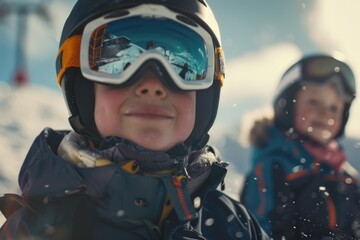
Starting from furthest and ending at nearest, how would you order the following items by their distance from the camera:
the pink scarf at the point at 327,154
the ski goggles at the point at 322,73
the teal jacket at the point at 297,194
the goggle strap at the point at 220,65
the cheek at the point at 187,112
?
1. the ski goggles at the point at 322,73
2. the pink scarf at the point at 327,154
3. the teal jacket at the point at 297,194
4. the goggle strap at the point at 220,65
5. the cheek at the point at 187,112

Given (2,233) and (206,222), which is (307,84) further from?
(2,233)

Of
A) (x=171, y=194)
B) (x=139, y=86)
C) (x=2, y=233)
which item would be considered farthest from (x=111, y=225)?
(x=139, y=86)

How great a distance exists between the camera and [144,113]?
1.98 meters

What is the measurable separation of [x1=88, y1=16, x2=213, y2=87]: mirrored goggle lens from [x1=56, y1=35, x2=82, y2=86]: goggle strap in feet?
0.48

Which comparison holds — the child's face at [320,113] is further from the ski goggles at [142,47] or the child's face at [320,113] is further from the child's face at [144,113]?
the child's face at [144,113]

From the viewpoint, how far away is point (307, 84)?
15.5ft

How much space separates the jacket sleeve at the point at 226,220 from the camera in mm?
2160

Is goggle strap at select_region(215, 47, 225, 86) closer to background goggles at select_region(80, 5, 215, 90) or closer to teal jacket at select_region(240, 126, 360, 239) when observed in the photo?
background goggles at select_region(80, 5, 215, 90)

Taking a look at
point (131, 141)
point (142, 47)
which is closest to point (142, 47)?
point (142, 47)

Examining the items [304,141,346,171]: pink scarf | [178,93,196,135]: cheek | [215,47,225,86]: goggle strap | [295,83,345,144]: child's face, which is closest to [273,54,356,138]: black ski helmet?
[295,83,345,144]: child's face

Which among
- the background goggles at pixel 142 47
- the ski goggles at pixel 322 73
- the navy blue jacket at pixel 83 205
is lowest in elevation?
the navy blue jacket at pixel 83 205

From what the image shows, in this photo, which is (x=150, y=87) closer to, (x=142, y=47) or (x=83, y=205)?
(x=142, y=47)

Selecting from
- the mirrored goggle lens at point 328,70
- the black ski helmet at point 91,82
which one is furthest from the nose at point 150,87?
the mirrored goggle lens at point 328,70

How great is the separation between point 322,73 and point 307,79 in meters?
0.17
